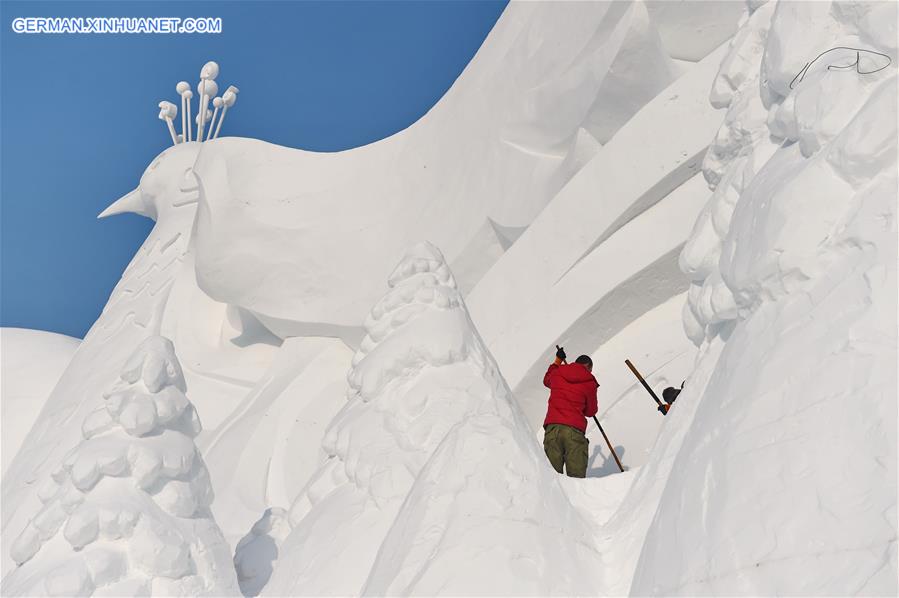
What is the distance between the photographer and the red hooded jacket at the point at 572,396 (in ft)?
17.9

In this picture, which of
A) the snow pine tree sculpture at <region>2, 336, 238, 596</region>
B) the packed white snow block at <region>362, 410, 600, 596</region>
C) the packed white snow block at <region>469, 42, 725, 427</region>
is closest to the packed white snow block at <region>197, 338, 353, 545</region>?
the packed white snow block at <region>469, 42, 725, 427</region>

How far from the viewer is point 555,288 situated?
24.7ft

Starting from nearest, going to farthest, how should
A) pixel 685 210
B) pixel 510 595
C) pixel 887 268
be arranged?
pixel 887 268, pixel 510 595, pixel 685 210

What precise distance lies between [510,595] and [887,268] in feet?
4.05

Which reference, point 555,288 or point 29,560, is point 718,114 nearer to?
point 555,288

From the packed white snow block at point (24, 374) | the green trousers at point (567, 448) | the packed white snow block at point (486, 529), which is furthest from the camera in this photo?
the packed white snow block at point (24, 374)

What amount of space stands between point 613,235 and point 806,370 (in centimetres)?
503

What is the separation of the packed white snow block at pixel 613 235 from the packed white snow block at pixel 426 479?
2734 mm

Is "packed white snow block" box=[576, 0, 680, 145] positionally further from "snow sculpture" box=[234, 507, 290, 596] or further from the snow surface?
"snow sculpture" box=[234, 507, 290, 596]

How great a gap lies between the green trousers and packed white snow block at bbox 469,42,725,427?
1.83 metres

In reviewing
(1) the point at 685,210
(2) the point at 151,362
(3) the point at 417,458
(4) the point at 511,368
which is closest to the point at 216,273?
(4) the point at 511,368

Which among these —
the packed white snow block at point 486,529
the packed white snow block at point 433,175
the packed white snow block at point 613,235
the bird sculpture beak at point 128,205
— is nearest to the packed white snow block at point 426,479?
the packed white snow block at point 486,529

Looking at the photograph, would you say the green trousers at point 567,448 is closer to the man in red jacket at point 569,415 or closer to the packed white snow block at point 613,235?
the man in red jacket at point 569,415

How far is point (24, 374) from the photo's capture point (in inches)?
471
